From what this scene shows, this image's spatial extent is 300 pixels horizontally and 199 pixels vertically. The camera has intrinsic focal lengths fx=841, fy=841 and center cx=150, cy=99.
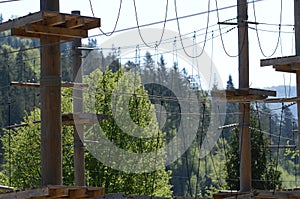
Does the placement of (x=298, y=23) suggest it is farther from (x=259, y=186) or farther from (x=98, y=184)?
(x=98, y=184)

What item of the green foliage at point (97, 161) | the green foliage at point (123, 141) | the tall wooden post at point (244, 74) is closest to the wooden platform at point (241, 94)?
the tall wooden post at point (244, 74)

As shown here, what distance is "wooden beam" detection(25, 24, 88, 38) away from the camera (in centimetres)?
947

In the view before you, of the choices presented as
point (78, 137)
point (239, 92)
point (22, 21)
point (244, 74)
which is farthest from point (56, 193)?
point (78, 137)

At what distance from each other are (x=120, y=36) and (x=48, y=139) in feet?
102

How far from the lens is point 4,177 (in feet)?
99.1

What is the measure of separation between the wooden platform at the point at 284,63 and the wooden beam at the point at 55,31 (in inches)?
125

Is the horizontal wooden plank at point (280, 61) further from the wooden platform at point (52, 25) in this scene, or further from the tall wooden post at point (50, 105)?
the tall wooden post at point (50, 105)

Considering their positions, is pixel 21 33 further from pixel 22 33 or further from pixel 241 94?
pixel 241 94

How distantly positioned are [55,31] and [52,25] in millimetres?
82

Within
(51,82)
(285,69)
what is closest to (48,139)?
(51,82)

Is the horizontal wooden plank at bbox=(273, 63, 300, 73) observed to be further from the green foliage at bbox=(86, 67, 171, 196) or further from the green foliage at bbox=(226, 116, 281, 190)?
the green foliage at bbox=(86, 67, 171, 196)

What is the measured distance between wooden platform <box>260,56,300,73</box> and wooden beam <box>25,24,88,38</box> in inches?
125

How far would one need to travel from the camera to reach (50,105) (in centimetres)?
972

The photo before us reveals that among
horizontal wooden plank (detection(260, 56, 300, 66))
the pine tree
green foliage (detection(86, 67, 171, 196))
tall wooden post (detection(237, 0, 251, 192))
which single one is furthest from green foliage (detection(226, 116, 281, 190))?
horizontal wooden plank (detection(260, 56, 300, 66))
